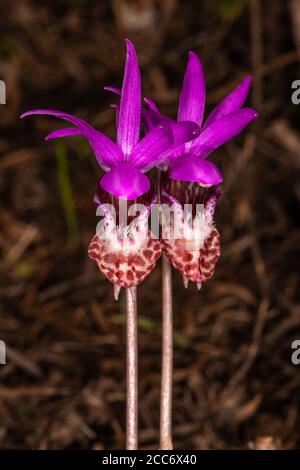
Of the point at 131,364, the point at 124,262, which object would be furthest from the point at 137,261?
the point at 131,364

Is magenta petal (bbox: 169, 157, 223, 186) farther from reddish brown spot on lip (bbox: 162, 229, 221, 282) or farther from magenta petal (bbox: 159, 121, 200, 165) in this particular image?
reddish brown spot on lip (bbox: 162, 229, 221, 282)

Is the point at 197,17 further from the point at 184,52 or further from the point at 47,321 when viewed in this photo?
the point at 47,321

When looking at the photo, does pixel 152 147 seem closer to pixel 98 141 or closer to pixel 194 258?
pixel 98 141

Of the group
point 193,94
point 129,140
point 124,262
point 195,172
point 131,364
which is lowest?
point 131,364

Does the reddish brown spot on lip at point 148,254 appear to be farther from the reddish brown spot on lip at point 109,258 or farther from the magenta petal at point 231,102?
the magenta petal at point 231,102

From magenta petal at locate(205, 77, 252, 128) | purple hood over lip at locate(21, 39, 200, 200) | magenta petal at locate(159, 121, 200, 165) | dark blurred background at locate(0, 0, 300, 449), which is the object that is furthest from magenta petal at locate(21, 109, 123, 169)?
dark blurred background at locate(0, 0, 300, 449)

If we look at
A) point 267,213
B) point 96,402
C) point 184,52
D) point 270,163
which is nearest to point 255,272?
point 267,213
